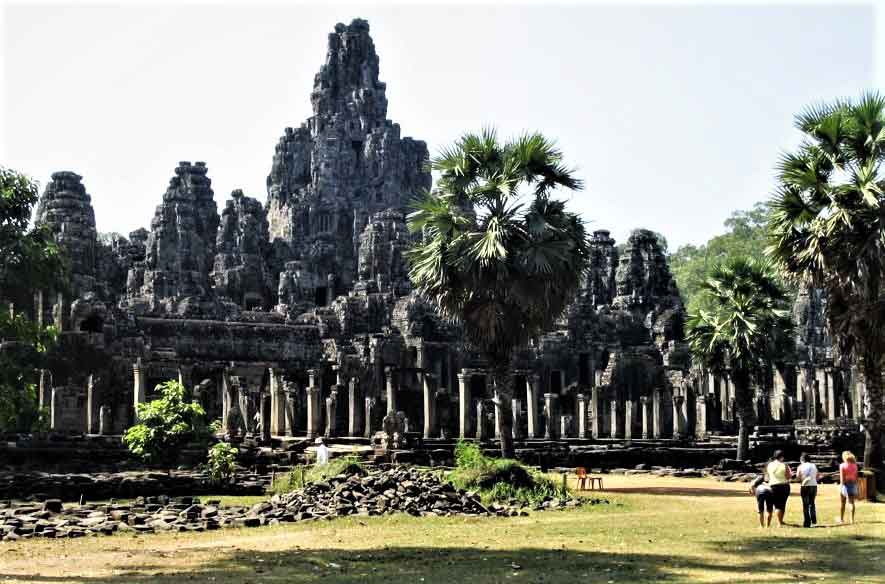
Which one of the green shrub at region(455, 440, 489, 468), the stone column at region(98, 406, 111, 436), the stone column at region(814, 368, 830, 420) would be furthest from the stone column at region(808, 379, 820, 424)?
the stone column at region(98, 406, 111, 436)

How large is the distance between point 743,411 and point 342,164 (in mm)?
66095

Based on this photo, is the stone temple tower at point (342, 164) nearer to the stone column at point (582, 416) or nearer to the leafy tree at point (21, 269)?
the stone column at point (582, 416)

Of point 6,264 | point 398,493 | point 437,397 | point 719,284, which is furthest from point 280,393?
point 398,493

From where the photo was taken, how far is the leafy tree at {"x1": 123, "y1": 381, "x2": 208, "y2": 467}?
96.8 feet

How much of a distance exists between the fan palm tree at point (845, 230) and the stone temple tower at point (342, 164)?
215ft

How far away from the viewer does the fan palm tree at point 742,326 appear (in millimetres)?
35594

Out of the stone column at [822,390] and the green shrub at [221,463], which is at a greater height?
the stone column at [822,390]

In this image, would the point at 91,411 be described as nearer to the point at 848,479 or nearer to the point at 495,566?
the point at 848,479

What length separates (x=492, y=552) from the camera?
56.3 ft

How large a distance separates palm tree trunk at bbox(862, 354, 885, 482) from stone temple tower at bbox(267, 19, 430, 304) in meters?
66.0

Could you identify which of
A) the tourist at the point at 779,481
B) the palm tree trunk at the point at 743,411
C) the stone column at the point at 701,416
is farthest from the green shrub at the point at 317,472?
the stone column at the point at 701,416

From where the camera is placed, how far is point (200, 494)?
26.8 metres

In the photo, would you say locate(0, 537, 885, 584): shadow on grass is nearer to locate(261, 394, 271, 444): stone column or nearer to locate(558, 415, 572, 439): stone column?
locate(261, 394, 271, 444): stone column

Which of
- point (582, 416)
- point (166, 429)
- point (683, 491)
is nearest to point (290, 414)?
point (582, 416)
